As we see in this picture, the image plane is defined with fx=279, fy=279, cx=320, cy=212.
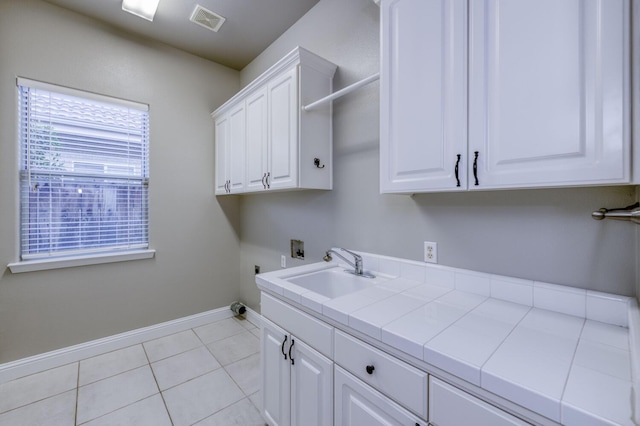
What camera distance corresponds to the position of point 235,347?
8.25ft

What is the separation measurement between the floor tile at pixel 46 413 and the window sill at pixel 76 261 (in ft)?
3.10

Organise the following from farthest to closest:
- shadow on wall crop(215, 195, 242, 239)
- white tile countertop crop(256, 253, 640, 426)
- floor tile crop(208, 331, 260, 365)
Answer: shadow on wall crop(215, 195, 242, 239), floor tile crop(208, 331, 260, 365), white tile countertop crop(256, 253, 640, 426)

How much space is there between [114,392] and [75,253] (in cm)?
119

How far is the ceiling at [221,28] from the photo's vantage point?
2188 mm

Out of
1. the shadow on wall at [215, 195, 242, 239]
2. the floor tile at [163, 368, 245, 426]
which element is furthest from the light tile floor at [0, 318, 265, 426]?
the shadow on wall at [215, 195, 242, 239]

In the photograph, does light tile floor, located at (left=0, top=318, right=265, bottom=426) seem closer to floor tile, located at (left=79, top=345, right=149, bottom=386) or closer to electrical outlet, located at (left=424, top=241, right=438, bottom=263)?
floor tile, located at (left=79, top=345, right=149, bottom=386)

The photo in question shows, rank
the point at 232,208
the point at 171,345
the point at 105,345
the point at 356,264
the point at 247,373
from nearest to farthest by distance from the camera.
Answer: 1. the point at 356,264
2. the point at 247,373
3. the point at 105,345
4. the point at 171,345
5. the point at 232,208

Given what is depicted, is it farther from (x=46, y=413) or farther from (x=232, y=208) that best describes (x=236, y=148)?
(x=46, y=413)

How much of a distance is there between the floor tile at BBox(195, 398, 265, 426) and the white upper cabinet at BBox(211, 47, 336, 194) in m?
1.46

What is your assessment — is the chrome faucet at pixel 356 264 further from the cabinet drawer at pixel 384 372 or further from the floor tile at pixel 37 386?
the floor tile at pixel 37 386

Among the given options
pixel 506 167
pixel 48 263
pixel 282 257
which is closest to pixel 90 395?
pixel 48 263

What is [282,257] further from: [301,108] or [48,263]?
[48,263]

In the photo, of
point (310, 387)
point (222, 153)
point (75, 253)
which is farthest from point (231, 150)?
point (310, 387)

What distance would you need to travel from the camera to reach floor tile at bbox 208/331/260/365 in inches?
92.6
